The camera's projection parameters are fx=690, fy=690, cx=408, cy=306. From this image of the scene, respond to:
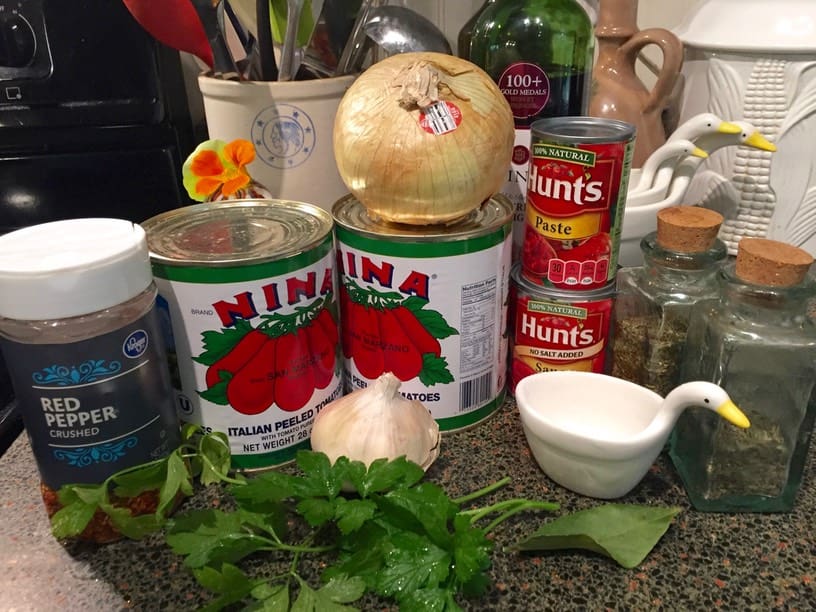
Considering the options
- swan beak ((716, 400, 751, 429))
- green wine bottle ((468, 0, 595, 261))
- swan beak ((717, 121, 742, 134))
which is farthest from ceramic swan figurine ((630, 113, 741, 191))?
swan beak ((716, 400, 751, 429))

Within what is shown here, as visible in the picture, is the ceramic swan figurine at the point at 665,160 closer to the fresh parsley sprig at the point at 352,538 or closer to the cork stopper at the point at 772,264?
the cork stopper at the point at 772,264

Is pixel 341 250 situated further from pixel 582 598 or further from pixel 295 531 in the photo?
pixel 582 598

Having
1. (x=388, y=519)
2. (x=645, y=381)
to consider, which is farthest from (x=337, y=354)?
(x=645, y=381)

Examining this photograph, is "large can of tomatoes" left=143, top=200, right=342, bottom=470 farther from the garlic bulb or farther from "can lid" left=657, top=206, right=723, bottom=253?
"can lid" left=657, top=206, right=723, bottom=253

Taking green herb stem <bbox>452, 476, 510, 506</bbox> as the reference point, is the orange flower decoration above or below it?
above

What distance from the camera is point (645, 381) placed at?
688 millimetres

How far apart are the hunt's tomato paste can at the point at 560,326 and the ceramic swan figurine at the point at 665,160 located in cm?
19

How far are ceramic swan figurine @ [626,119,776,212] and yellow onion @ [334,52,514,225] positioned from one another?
0.25m

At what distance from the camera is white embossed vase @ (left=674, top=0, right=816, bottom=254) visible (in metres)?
0.79

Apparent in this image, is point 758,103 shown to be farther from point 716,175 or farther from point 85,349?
point 85,349

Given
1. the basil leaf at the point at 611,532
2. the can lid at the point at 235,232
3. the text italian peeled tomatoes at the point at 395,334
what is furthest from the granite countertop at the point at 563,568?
the can lid at the point at 235,232

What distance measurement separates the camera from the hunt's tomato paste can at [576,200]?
0.62m

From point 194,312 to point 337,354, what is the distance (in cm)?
15

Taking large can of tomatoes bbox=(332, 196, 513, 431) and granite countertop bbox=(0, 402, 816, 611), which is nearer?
granite countertop bbox=(0, 402, 816, 611)
